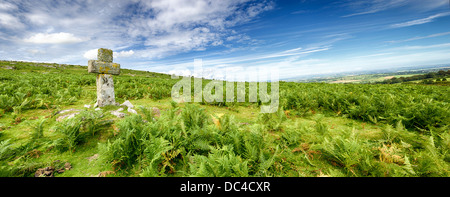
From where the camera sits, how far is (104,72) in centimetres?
632

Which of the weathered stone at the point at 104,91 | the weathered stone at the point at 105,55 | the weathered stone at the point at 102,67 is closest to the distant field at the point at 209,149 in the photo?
the weathered stone at the point at 104,91

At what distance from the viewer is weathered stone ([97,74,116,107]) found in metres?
6.22

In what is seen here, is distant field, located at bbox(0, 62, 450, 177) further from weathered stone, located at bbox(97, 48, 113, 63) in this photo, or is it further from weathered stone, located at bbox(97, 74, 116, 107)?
weathered stone, located at bbox(97, 48, 113, 63)

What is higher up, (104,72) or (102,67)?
(102,67)

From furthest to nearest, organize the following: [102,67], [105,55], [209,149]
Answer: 1. [105,55]
2. [102,67]
3. [209,149]

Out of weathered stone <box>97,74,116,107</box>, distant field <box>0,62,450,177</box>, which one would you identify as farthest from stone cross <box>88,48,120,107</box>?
distant field <box>0,62,450,177</box>

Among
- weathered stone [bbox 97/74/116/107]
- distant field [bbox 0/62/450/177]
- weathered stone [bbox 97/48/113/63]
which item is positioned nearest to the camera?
→ distant field [bbox 0/62/450/177]

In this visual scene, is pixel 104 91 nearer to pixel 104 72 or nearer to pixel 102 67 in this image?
pixel 104 72

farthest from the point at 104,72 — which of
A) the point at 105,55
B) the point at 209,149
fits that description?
the point at 209,149

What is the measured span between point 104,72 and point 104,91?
78 cm

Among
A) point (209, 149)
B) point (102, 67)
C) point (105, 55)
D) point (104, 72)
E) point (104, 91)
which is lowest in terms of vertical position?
point (209, 149)

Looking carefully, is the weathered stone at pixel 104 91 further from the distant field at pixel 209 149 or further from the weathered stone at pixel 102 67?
the distant field at pixel 209 149
